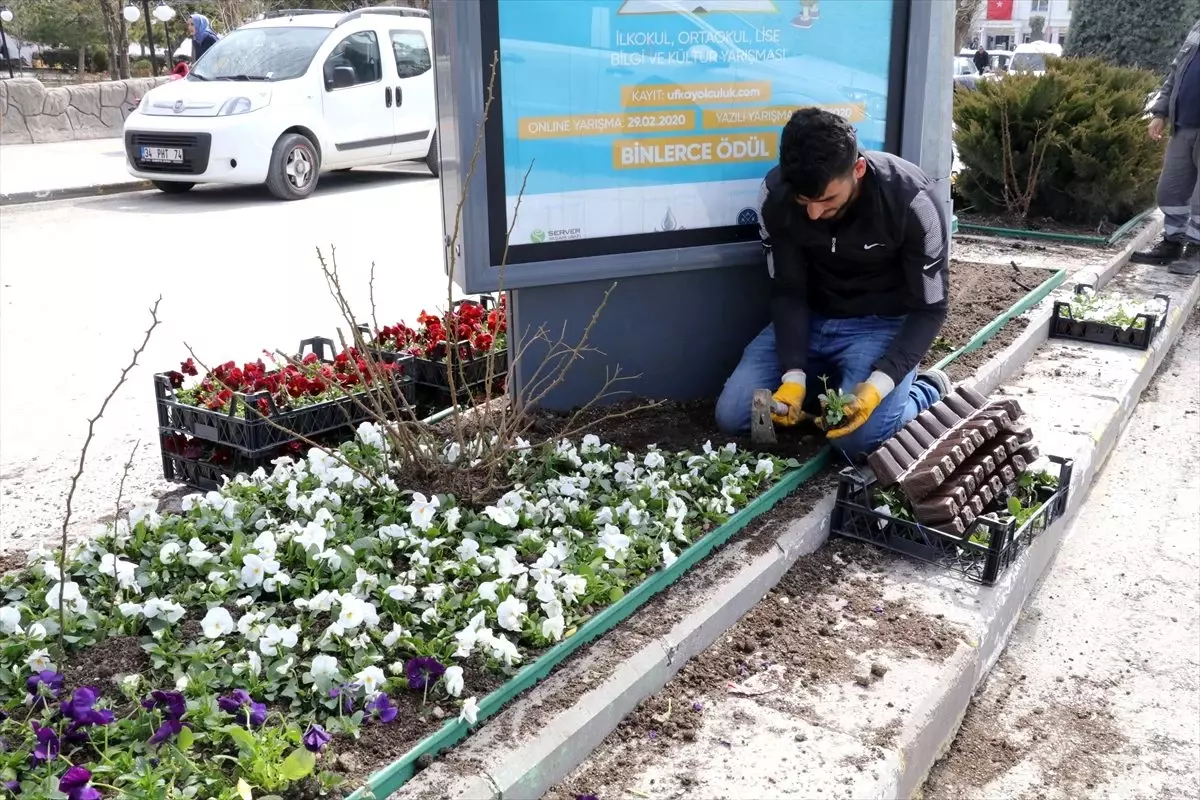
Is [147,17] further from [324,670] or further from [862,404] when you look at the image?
[324,670]

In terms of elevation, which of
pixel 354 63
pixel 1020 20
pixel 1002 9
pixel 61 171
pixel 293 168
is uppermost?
pixel 1002 9

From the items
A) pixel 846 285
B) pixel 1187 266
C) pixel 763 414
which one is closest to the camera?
pixel 763 414

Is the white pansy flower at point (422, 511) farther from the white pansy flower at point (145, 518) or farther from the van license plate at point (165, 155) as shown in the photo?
the van license plate at point (165, 155)

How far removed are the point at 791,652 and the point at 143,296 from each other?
6158 millimetres

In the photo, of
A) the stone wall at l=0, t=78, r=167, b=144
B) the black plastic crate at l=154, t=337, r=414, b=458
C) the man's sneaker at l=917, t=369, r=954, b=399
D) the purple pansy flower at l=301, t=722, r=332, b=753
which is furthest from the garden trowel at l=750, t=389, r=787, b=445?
the stone wall at l=0, t=78, r=167, b=144

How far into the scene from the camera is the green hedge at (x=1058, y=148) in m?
8.64

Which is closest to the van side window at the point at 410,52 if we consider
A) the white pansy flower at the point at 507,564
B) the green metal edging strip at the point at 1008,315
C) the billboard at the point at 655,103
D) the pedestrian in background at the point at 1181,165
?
the pedestrian in background at the point at 1181,165

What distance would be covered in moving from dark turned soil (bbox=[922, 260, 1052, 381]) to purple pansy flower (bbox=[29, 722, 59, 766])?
13.6 feet

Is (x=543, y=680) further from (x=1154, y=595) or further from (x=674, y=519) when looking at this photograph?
(x=1154, y=595)

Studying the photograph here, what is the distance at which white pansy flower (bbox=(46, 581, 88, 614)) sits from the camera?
2.78 meters

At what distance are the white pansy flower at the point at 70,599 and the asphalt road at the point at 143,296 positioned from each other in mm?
1075

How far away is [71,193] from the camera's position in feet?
41.0

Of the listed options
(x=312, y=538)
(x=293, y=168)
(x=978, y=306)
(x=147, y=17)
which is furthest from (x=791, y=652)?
(x=147, y=17)

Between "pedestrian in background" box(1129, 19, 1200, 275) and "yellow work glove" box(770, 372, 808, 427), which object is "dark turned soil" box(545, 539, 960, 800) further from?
"pedestrian in background" box(1129, 19, 1200, 275)
